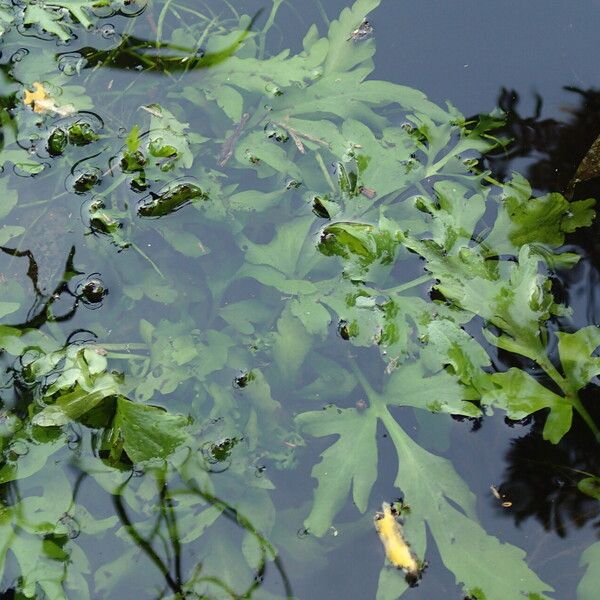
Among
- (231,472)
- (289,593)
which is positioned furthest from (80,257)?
(289,593)

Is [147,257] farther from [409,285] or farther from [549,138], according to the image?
[549,138]

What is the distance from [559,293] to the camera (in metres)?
2.48

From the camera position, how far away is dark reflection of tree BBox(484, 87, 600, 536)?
225 centimetres

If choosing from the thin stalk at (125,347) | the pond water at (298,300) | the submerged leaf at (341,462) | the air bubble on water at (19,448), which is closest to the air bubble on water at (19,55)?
the pond water at (298,300)

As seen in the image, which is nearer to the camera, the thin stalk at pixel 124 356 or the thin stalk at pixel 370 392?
the thin stalk at pixel 370 392

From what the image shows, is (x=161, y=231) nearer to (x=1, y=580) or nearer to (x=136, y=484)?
(x=136, y=484)

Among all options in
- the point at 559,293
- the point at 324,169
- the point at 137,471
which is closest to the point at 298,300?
the point at 324,169

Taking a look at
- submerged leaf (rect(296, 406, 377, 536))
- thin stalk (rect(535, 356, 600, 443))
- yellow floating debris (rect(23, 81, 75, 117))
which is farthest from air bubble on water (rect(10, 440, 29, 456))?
thin stalk (rect(535, 356, 600, 443))

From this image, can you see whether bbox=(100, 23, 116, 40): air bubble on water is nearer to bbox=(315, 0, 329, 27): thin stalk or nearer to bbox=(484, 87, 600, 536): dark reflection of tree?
bbox=(315, 0, 329, 27): thin stalk

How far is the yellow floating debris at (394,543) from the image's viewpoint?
2.18 meters

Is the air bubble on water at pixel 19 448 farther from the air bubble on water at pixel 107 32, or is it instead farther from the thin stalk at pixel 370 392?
the air bubble on water at pixel 107 32

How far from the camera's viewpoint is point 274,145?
276cm

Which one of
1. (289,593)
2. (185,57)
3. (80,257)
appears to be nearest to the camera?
(289,593)

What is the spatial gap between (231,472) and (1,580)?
0.79 m
